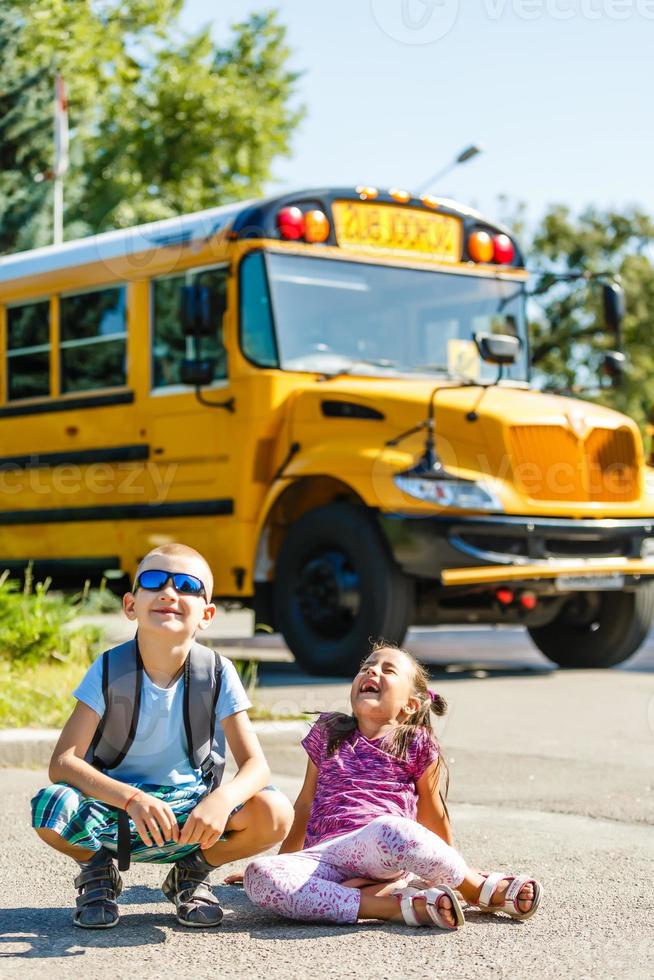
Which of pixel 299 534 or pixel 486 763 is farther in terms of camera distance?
pixel 299 534

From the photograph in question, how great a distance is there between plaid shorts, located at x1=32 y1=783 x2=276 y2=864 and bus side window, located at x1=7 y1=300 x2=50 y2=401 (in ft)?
25.6

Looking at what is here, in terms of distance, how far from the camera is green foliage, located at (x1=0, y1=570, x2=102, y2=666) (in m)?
8.03

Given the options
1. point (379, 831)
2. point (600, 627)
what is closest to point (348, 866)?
point (379, 831)

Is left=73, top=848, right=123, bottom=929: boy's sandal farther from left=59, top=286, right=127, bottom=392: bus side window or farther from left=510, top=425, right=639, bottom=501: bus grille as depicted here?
left=59, top=286, right=127, bottom=392: bus side window

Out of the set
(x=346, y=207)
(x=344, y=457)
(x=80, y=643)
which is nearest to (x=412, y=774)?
(x=80, y=643)

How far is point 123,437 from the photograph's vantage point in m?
10.8

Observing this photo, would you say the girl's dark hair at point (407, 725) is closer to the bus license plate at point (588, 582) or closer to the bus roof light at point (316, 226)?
the bus license plate at point (588, 582)

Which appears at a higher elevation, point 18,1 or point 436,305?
point 18,1

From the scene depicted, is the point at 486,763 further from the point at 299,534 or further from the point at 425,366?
the point at 425,366

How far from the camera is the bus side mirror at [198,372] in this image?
1015 centimetres

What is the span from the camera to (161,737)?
3.93m

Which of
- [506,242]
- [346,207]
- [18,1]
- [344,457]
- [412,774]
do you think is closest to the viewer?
[412,774]

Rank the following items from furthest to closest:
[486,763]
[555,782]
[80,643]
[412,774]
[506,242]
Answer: [506,242]
[80,643]
[486,763]
[555,782]
[412,774]

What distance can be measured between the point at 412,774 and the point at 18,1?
21.1m
